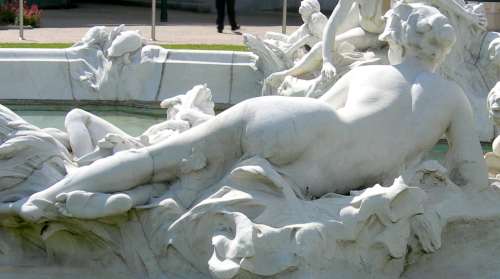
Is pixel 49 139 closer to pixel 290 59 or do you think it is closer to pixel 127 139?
pixel 127 139

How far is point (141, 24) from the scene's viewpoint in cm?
2227

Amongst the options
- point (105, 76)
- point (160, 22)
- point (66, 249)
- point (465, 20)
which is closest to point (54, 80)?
point (105, 76)

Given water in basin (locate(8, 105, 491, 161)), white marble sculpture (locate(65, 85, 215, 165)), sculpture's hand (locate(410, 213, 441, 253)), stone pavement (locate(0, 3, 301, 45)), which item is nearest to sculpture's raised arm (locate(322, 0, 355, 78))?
water in basin (locate(8, 105, 491, 161))

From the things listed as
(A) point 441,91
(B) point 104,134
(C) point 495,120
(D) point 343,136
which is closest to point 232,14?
(C) point 495,120

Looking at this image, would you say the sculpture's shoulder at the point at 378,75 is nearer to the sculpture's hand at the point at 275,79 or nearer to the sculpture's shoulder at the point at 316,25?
the sculpture's hand at the point at 275,79

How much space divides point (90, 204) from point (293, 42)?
18.0ft

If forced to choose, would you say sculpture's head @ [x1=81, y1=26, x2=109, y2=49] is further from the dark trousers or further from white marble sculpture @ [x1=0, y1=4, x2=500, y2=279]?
the dark trousers

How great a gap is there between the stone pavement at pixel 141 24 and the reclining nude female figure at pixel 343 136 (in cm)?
1078

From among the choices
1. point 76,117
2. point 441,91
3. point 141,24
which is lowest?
point 141,24

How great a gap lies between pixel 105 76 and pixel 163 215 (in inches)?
183

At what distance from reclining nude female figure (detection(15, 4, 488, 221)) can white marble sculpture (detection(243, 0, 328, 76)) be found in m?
4.12

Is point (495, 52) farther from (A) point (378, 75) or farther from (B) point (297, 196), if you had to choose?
(B) point (297, 196)

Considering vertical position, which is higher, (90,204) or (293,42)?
(90,204)

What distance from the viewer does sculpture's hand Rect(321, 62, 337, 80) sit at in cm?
956
